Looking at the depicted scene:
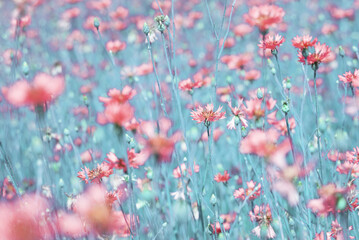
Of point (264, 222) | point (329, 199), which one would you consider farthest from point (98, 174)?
point (329, 199)

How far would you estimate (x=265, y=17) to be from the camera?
2.20 meters

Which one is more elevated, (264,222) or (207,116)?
(207,116)

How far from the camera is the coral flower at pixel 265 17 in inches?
84.4

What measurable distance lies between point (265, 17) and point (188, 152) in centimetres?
109

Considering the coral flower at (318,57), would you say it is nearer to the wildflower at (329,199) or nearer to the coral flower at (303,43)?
the coral flower at (303,43)

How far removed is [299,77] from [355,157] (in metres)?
2.64

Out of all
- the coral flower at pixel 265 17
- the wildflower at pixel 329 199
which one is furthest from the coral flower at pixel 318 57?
the wildflower at pixel 329 199


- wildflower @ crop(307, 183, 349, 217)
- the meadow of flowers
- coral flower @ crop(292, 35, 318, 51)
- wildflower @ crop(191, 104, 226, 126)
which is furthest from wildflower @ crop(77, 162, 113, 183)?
coral flower @ crop(292, 35, 318, 51)

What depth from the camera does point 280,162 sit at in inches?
54.1

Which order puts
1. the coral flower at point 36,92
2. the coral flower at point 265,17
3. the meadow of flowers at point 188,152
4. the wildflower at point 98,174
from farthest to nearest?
the coral flower at point 265,17
the wildflower at point 98,174
the meadow of flowers at point 188,152
the coral flower at point 36,92

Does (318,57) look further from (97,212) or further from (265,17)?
(97,212)

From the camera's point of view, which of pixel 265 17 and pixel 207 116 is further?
pixel 265 17

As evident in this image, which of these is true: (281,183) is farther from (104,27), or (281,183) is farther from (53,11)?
(53,11)

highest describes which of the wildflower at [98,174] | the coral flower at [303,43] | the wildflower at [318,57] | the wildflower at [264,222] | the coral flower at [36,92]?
the coral flower at [303,43]
